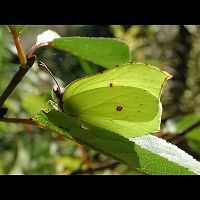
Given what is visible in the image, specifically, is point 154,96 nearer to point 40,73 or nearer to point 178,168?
point 178,168

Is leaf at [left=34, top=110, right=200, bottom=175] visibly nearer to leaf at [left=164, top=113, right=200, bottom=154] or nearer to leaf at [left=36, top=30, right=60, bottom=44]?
leaf at [left=36, top=30, right=60, bottom=44]

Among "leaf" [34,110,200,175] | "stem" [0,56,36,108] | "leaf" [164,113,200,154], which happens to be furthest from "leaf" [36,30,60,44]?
"leaf" [164,113,200,154]

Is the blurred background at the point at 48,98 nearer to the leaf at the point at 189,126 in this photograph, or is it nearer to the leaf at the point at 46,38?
the leaf at the point at 189,126

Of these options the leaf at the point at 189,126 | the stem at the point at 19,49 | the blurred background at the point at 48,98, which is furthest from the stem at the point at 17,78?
the leaf at the point at 189,126

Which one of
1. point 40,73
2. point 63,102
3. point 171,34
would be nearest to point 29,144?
point 40,73

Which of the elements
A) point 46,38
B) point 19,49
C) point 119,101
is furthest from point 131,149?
point 46,38

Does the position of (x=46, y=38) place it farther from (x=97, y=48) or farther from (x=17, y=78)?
(x=17, y=78)

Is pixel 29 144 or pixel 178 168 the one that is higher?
pixel 29 144
